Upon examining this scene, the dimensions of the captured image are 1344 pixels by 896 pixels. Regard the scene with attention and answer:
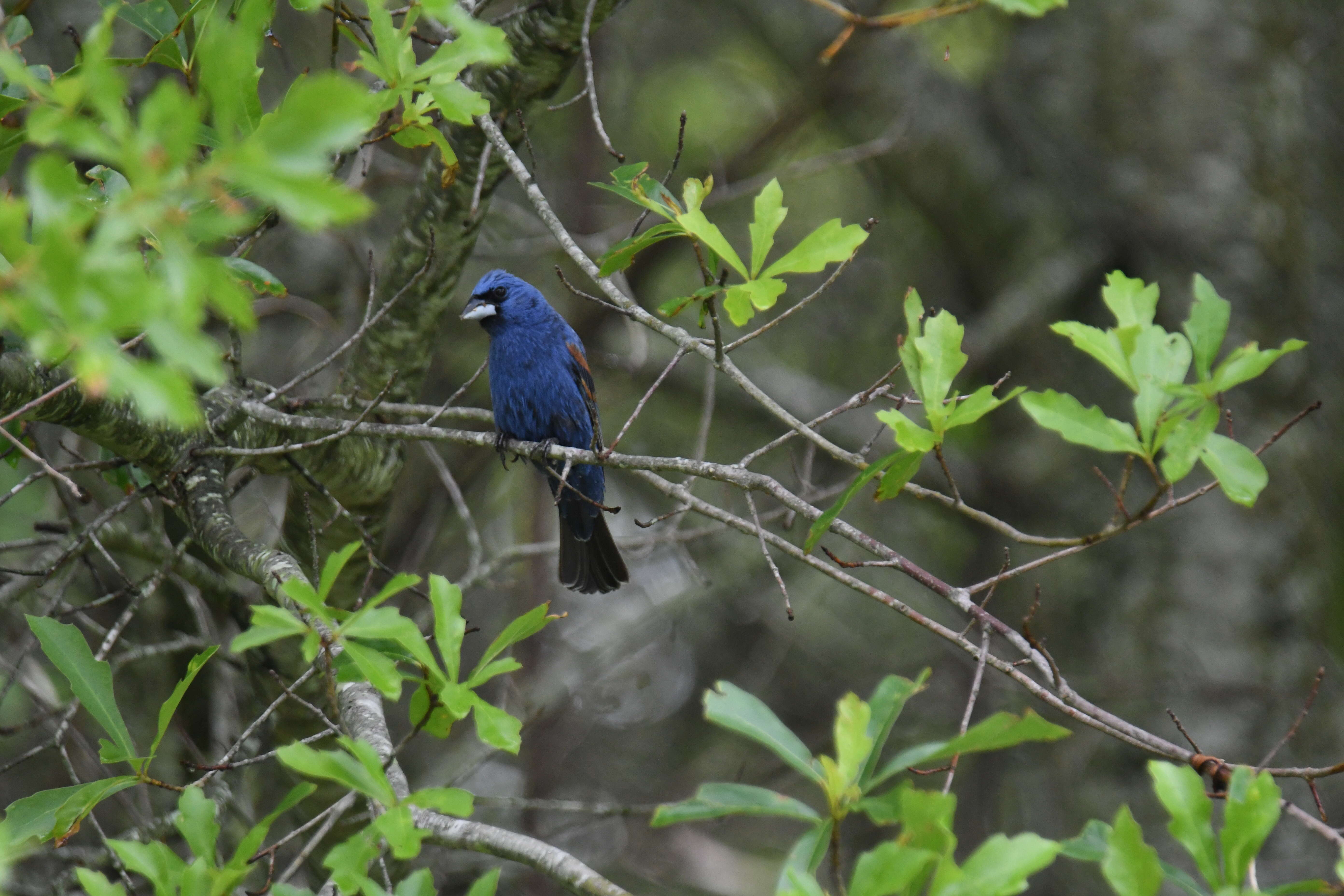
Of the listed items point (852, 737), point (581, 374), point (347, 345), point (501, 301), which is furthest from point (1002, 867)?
point (501, 301)

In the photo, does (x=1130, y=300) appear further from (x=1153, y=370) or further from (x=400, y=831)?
(x=400, y=831)

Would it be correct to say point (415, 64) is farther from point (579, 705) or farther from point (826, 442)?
point (579, 705)

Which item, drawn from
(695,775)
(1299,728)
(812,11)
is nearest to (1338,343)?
(1299,728)

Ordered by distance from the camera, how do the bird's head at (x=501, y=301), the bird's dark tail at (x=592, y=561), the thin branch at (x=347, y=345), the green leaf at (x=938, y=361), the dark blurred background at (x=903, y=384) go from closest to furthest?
the green leaf at (x=938, y=361) < the thin branch at (x=347, y=345) < the bird's dark tail at (x=592, y=561) < the bird's head at (x=501, y=301) < the dark blurred background at (x=903, y=384)

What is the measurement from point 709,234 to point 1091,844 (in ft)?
4.36

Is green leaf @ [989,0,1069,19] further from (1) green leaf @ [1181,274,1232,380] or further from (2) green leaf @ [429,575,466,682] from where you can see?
(2) green leaf @ [429,575,466,682]

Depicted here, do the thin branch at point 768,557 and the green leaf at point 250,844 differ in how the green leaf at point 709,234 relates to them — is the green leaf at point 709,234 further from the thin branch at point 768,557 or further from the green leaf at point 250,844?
the green leaf at point 250,844

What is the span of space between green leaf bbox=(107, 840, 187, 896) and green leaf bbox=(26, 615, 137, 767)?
0.42 meters

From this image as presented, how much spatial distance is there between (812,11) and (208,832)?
21.9ft

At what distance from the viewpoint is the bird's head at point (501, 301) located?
17.5 feet

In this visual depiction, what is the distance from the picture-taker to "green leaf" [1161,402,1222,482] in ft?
6.01

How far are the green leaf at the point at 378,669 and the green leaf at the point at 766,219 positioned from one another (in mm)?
1083

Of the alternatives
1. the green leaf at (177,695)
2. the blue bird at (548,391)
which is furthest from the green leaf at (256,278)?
the blue bird at (548,391)

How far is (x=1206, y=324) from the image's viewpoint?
1979mm
